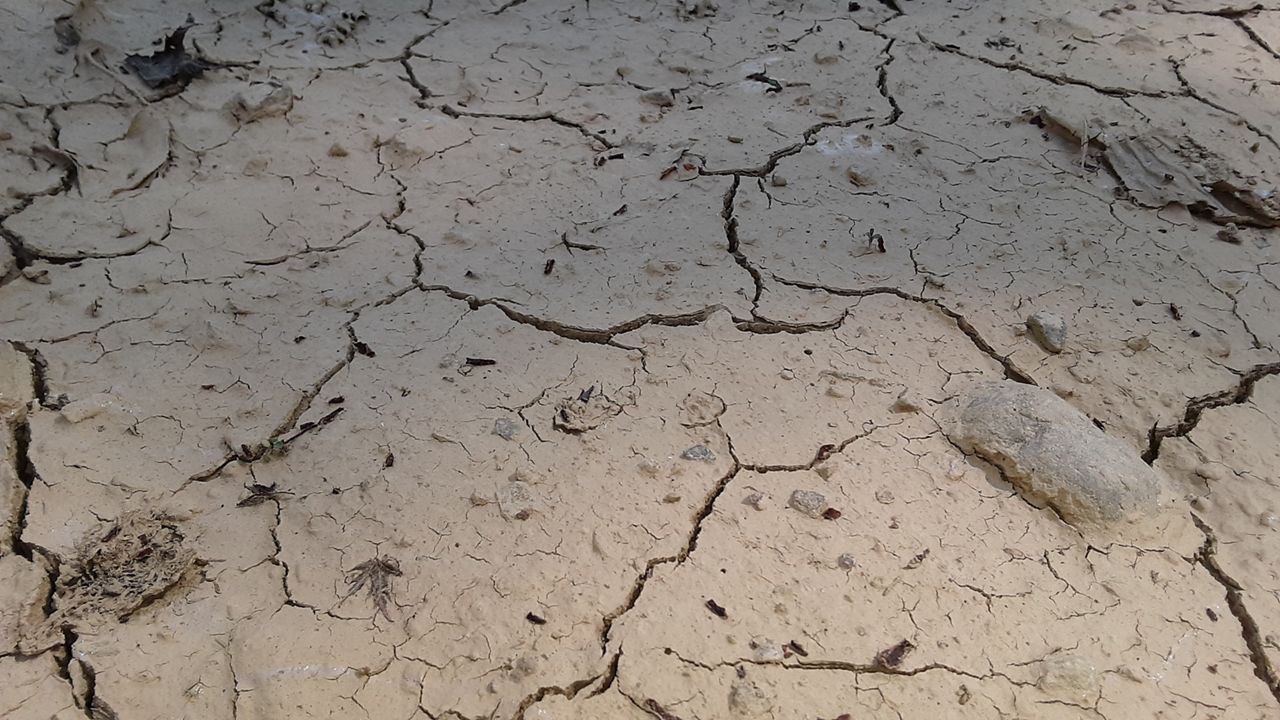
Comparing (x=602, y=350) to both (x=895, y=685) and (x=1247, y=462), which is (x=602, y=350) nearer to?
(x=895, y=685)

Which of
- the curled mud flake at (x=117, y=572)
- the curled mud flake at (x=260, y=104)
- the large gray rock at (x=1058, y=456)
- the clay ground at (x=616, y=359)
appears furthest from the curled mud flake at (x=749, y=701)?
the curled mud flake at (x=260, y=104)

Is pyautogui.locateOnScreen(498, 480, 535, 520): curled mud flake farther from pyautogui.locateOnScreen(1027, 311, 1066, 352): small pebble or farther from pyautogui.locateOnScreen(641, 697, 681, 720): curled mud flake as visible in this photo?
pyautogui.locateOnScreen(1027, 311, 1066, 352): small pebble

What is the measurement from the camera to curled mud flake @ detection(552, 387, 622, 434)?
1.89 meters

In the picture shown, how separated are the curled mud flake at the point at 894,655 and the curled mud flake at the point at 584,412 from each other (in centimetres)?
77

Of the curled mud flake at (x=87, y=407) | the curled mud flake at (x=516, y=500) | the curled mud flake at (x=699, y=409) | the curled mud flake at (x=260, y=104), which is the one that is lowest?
the curled mud flake at (x=516, y=500)

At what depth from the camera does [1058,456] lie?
1.73 meters

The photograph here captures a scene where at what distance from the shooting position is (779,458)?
5.98ft

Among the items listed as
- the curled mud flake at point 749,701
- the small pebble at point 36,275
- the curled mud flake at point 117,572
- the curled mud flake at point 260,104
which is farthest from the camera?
the curled mud flake at point 260,104

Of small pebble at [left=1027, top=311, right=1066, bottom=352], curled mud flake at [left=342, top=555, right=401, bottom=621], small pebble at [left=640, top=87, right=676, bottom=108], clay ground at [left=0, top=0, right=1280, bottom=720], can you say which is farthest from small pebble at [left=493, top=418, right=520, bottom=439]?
small pebble at [left=640, top=87, right=676, bottom=108]

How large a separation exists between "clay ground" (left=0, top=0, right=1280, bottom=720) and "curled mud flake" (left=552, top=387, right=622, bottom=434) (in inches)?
0.7

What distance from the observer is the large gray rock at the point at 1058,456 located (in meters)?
1.69

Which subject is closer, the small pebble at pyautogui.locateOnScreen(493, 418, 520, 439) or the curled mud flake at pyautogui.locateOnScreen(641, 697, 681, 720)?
the curled mud flake at pyautogui.locateOnScreen(641, 697, 681, 720)

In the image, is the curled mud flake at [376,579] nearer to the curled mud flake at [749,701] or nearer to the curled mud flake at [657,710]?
the curled mud flake at [657,710]

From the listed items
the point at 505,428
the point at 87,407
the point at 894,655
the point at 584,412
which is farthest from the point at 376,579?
the point at 894,655
